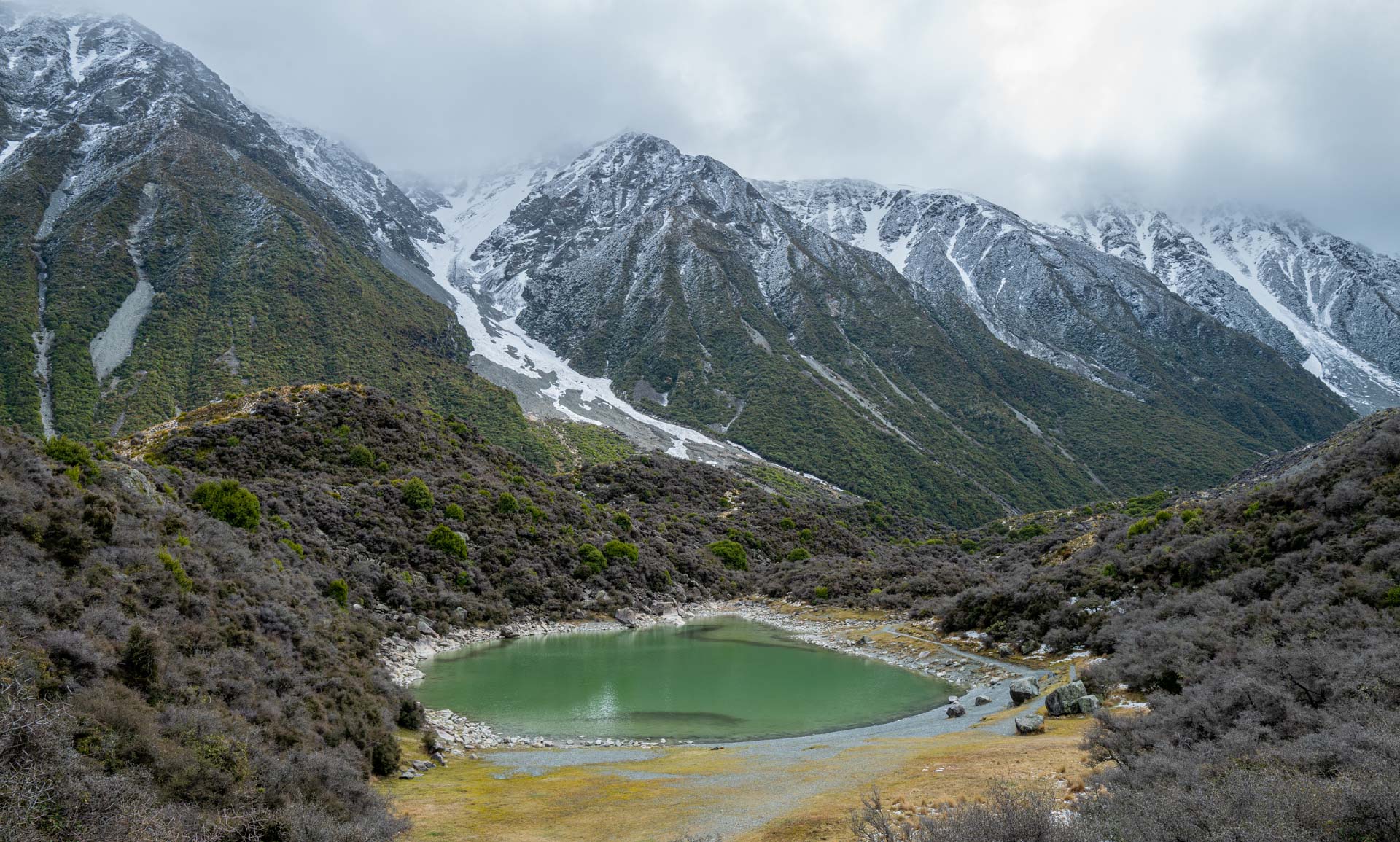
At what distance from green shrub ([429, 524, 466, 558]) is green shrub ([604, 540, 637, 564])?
11.7 metres

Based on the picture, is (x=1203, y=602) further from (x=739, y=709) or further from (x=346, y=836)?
Answer: (x=346, y=836)

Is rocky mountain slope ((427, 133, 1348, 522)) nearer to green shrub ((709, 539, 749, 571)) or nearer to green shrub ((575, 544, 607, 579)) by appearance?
green shrub ((709, 539, 749, 571))

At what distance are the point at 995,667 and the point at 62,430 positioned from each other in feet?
292

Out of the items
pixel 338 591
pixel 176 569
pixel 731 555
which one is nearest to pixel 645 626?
pixel 338 591

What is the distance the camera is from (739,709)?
79.0ft

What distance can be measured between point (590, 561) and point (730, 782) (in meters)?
35.4

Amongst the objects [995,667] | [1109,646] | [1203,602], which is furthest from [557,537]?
[1203,602]

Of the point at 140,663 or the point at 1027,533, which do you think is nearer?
the point at 140,663

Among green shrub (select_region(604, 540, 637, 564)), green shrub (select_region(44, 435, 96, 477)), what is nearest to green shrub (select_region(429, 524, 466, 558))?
green shrub (select_region(604, 540, 637, 564))

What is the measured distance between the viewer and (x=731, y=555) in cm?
6500

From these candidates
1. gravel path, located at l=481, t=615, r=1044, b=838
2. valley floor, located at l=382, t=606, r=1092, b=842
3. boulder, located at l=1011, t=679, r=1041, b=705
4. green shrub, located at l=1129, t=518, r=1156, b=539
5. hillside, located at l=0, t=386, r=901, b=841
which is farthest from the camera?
green shrub, located at l=1129, t=518, r=1156, b=539

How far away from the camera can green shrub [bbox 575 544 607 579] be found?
47.1 metres

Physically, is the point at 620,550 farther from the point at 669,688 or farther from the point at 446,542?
the point at 669,688

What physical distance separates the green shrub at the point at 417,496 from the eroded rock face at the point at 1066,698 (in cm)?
3677
